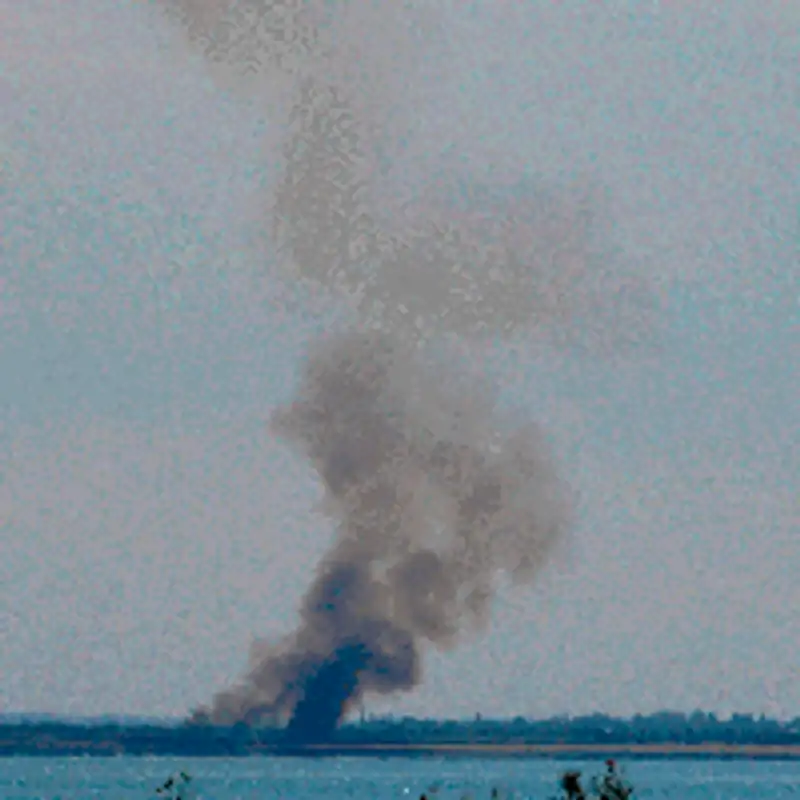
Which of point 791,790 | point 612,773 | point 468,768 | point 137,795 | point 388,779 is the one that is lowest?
point 612,773

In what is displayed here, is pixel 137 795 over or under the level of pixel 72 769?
under

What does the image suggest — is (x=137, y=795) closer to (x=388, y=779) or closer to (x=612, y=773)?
(x=388, y=779)

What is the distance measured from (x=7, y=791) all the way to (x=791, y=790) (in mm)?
47988

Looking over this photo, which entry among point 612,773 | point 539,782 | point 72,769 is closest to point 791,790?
point 539,782

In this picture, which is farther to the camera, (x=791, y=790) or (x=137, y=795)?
(x=791, y=790)

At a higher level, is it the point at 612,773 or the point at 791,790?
the point at 791,790

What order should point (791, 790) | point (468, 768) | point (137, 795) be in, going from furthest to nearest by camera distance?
point (468, 768) → point (791, 790) → point (137, 795)

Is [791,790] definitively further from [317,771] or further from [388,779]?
[317,771]

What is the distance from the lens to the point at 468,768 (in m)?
174

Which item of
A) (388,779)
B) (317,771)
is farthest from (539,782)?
(317,771)

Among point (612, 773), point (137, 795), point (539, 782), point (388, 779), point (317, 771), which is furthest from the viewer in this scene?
point (317, 771)

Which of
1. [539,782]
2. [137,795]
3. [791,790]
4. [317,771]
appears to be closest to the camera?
[137,795]

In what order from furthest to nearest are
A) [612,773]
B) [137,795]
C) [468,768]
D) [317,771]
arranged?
1. [468,768]
2. [317,771]
3. [137,795]
4. [612,773]

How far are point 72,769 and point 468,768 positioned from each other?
35181mm
